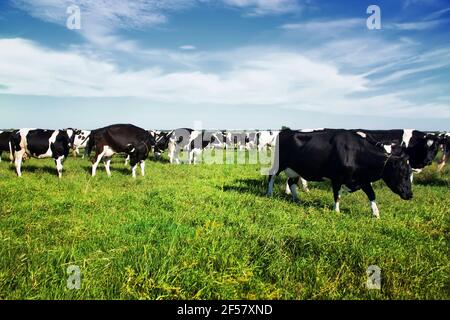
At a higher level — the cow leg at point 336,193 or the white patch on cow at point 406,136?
the white patch on cow at point 406,136

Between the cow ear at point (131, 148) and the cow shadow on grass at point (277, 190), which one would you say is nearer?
the cow shadow on grass at point (277, 190)

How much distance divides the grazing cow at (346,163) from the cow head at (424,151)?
5521 millimetres

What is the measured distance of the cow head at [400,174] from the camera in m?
8.02

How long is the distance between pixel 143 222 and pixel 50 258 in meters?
2.05

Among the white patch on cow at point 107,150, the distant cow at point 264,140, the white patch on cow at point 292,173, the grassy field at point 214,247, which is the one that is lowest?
the grassy field at point 214,247

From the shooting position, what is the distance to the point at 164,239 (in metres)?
5.13

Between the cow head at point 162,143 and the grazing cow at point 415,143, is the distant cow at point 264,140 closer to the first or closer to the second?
the cow head at point 162,143

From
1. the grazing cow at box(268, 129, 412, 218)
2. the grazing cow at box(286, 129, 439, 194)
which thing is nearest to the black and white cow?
the grazing cow at box(286, 129, 439, 194)

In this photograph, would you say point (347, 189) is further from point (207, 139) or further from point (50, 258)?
point (207, 139)

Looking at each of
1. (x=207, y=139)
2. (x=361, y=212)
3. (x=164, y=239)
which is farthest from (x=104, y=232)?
(x=207, y=139)

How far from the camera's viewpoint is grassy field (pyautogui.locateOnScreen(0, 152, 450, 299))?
3816mm

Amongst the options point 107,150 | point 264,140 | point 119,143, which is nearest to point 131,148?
point 119,143

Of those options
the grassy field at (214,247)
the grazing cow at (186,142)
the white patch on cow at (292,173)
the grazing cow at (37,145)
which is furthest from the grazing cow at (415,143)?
the grazing cow at (186,142)
